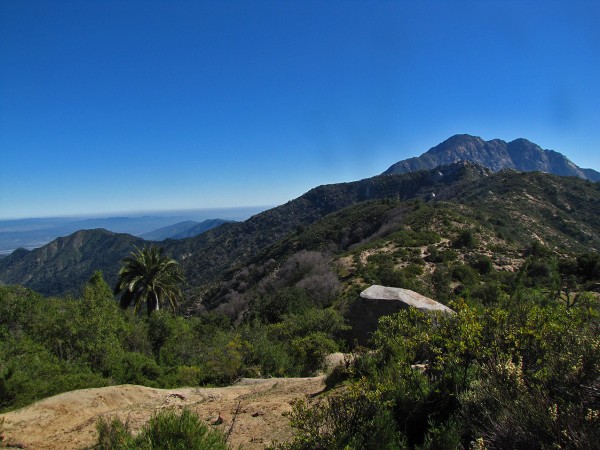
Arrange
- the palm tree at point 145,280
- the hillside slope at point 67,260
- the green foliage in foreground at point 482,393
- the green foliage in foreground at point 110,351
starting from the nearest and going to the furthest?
the green foliage in foreground at point 482,393, the green foliage in foreground at point 110,351, the palm tree at point 145,280, the hillside slope at point 67,260

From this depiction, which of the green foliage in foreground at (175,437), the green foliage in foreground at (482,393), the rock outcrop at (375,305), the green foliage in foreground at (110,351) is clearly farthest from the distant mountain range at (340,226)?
the green foliage in foreground at (482,393)

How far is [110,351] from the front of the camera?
49.7ft

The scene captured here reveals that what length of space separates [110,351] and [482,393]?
49.7 feet

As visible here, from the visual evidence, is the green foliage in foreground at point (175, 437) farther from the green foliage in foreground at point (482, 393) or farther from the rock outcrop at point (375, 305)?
the rock outcrop at point (375, 305)

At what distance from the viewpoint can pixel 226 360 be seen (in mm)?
13992

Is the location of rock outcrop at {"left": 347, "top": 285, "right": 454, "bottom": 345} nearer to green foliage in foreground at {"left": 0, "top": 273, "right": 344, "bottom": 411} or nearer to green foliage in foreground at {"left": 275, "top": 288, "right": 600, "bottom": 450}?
green foliage in foreground at {"left": 0, "top": 273, "right": 344, "bottom": 411}

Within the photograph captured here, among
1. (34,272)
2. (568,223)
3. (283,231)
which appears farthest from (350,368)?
(34,272)

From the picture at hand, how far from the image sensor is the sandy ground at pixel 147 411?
7.63 meters

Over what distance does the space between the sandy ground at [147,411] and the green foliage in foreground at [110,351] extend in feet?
6.78

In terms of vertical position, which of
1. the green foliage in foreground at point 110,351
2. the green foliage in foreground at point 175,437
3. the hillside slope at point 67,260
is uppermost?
the green foliage in foreground at point 175,437

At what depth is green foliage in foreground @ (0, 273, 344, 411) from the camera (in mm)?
11992

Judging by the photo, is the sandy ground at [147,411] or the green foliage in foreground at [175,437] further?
the sandy ground at [147,411]

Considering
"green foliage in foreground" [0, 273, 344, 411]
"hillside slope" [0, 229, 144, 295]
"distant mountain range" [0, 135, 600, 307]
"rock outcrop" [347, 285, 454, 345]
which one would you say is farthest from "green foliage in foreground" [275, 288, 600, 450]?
"hillside slope" [0, 229, 144, 295]

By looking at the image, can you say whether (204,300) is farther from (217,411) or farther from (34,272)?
(34,272)
